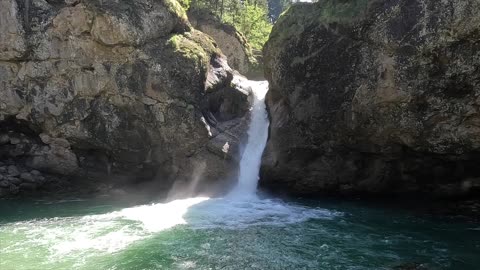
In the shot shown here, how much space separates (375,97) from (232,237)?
992 centimetres

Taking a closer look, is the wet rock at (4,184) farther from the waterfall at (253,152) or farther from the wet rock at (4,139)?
the waterfall at (253,152)

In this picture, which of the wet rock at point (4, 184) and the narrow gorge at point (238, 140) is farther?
the wet rock at point (4, 184)

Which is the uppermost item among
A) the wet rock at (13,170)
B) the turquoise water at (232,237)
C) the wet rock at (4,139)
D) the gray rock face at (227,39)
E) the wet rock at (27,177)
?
the gray rock face at (227,39)

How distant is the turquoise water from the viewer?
14.4m

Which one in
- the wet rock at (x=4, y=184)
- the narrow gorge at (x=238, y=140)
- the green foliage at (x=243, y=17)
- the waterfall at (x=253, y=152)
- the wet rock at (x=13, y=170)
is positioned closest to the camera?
the narrow gorge at (x=238, y=140)

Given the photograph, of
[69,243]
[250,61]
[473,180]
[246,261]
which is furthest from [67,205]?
[250,61]

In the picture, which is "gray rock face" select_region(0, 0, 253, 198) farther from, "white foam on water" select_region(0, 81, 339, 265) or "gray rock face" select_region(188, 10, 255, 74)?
"gray rock face" select_region(188, 10, 255, 74)

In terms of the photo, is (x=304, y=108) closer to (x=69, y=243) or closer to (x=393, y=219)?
(x=393, y=219)

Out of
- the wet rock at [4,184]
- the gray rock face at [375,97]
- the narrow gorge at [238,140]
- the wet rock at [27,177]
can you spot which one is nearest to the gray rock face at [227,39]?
the narrow gorge at [238,140]

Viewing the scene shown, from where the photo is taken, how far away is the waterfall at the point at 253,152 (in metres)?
25.9

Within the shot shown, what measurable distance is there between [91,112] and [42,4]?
695cm

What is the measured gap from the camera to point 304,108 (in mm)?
23891

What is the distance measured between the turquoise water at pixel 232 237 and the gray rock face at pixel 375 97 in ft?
8.16

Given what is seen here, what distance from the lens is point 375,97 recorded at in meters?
20.8
